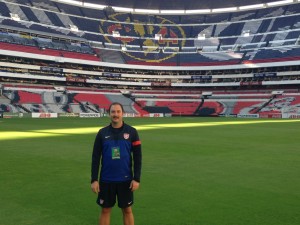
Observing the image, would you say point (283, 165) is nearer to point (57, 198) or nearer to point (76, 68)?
point (57, 198)

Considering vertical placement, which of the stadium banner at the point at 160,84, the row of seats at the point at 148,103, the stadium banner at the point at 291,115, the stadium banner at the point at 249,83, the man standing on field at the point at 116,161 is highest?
the stadium banner at the point at 160,84

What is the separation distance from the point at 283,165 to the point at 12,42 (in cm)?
7003

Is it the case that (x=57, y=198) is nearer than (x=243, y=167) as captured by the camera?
Yes

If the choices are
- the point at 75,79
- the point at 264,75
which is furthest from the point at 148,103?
the point at 264,75

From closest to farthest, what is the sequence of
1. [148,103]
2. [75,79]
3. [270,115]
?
[270,115], [75,79], [148,103]

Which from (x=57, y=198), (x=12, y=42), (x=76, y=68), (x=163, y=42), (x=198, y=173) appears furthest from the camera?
(x=163, y=42)

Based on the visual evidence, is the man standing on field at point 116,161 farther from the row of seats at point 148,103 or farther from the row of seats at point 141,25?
the row of seats at point 141,25

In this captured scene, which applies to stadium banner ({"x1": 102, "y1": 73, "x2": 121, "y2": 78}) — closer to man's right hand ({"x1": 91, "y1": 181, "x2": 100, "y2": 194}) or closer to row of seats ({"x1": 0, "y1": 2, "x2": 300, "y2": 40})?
row of seats ({"x1": 0, "y1": 2, "x2": 300, "y2": 40})

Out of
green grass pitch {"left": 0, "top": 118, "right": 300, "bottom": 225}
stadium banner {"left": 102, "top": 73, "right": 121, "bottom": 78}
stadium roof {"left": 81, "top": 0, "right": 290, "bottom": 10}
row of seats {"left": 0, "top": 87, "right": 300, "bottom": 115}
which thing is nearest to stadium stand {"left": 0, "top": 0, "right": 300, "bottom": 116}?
stadium banner {"left": 102, "top": 73, "right": 121, "bottom": 78}

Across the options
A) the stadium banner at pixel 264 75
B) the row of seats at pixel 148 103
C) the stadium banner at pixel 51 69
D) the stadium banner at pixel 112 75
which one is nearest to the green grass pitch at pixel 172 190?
the row of seats at pixel 148 103

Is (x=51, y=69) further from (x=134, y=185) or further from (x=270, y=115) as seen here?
(x=134, y=185)

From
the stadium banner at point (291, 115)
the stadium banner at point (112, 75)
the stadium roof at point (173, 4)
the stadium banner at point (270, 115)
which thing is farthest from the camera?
the stadium roof at point (173, 4)

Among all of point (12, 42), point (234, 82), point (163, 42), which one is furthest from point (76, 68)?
point (234, 82)

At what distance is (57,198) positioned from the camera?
760cm
